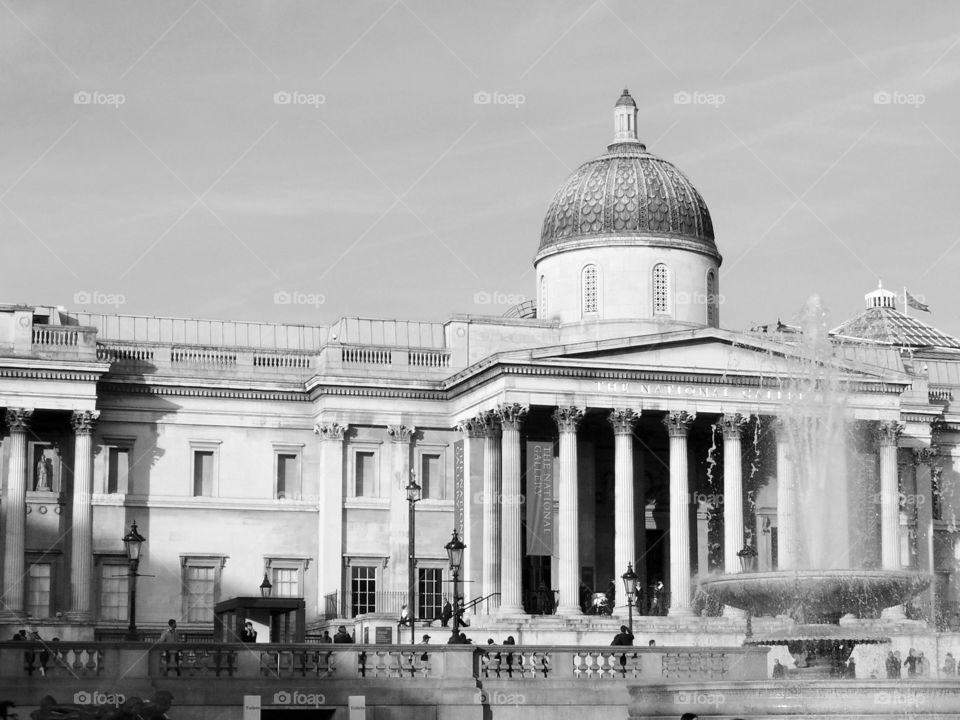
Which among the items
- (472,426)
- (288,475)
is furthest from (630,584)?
(288,475)

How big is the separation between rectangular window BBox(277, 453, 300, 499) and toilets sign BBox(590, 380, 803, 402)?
460 inches

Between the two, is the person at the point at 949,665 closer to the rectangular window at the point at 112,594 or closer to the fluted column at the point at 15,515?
the rectangular window at the point at 112,594

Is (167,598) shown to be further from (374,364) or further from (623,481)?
(623,481)

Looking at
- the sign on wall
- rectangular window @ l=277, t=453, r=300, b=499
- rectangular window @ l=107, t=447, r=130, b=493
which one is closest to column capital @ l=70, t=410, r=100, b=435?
rectangular window @ l=107, t=447, r=130, b=493

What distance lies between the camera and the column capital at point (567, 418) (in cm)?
6184

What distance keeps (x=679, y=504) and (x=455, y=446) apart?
8.40 metres

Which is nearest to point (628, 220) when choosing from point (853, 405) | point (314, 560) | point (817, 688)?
point (853, 405)

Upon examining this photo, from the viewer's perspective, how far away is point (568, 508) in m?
61.5

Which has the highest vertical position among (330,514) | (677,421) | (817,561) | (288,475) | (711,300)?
(711,300)

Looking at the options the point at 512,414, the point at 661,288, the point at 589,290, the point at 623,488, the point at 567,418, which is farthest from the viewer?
the point at 589,290

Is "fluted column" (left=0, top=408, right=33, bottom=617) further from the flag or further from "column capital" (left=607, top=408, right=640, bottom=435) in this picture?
the flag

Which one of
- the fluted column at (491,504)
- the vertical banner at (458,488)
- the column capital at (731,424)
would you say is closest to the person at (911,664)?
the column capital at (731,424)

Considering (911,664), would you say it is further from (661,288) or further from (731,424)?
(661,288)

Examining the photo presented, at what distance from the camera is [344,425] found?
2589 inches
